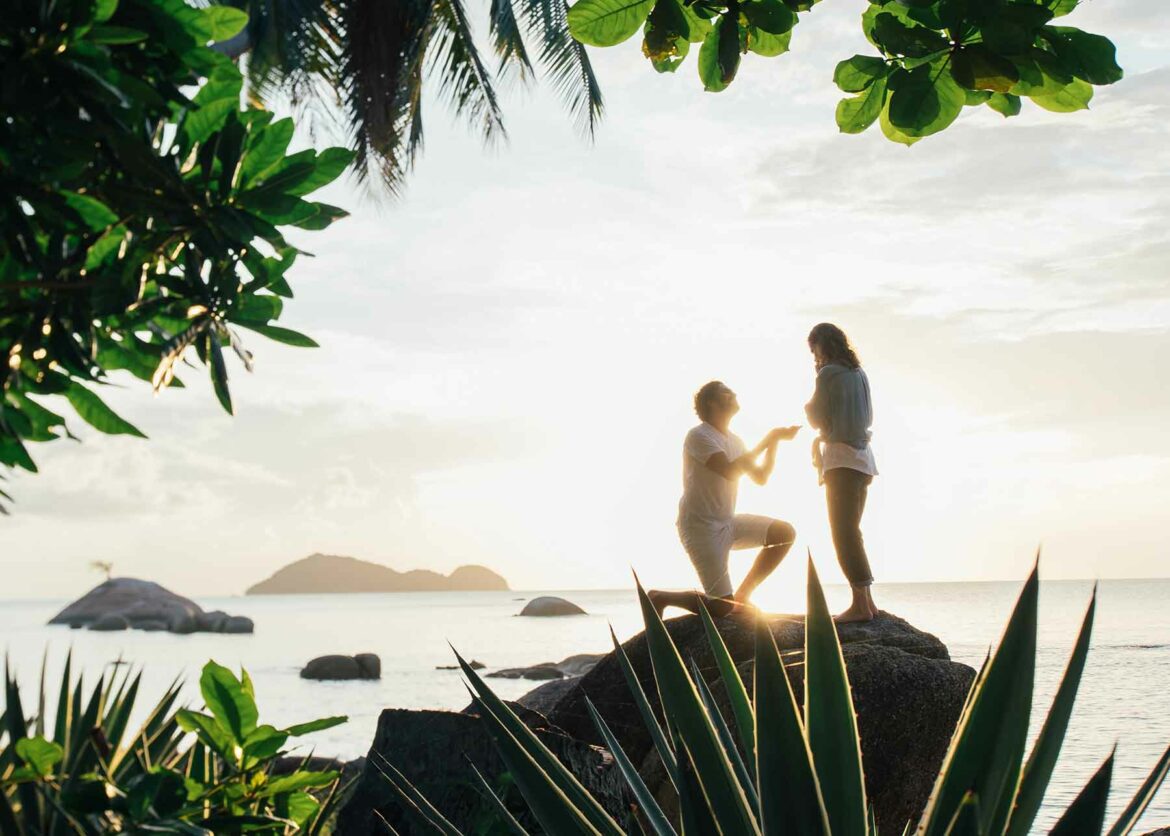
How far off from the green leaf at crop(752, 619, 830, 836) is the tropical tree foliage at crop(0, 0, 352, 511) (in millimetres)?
952

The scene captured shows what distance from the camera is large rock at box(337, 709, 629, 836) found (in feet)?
11.4

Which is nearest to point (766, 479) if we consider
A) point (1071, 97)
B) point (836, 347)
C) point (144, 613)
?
point (836, 347)

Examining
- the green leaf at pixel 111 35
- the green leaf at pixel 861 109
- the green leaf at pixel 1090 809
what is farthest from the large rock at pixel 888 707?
the green leaf at pixel 111 35

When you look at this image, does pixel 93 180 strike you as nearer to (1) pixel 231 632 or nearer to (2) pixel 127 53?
(2) pixel 127 53

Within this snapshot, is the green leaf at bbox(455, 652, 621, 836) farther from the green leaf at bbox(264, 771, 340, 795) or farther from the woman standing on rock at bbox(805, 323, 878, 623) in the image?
the woman standing on rock at bbox(805, 323, 878, 623)

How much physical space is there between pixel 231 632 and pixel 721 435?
59.2 meters

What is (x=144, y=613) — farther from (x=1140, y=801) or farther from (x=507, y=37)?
(x=1140, y=801)

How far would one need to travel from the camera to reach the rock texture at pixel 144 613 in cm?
5994

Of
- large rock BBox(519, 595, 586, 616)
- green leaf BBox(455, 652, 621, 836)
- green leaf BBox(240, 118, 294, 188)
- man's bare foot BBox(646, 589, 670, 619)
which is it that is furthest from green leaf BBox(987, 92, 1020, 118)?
large rock BBox(519, 595, 586, 616)

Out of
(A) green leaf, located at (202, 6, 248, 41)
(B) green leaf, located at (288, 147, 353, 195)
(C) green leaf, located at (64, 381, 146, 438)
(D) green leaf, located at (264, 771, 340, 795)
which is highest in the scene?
(A) green leaf, located at (202, 6, 248, 41)

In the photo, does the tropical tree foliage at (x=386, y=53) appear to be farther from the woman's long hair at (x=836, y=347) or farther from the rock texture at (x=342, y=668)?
the rock texture at (x=342, y=668)

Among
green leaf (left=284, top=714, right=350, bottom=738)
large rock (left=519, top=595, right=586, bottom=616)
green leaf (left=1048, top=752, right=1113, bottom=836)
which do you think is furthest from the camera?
large rock (left=519, top=595, right=586, bottom=616)

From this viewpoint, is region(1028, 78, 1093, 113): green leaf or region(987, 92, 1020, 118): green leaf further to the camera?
region(987, 92, 1020, 118): green leaf

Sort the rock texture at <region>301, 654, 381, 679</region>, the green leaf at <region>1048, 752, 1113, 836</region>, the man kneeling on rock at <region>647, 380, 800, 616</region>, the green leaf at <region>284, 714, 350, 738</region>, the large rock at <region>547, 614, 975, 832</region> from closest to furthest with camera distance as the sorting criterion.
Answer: the green leaf at <region>1048, 752, 1113, 836</region> → the green leaf at <region>284, 714, 350, 738</region> → the large rock at <region>547, 614, 975, 832</region> → the man kneeling on rock at <region>647, 380, 800, 616</region> → the rock texture at <region>301, 654, 381, 679</region>
